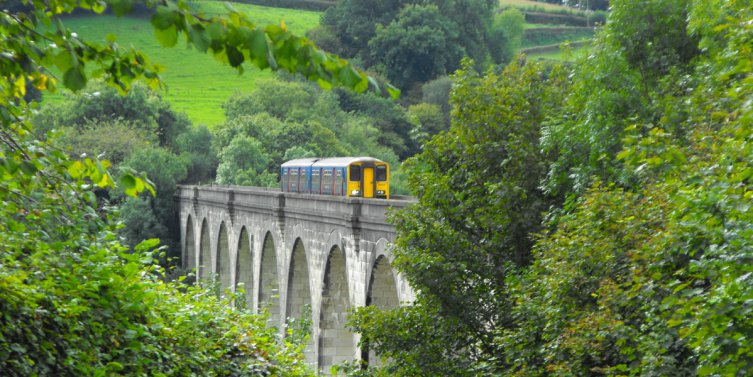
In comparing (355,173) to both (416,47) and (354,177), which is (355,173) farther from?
(416,47)

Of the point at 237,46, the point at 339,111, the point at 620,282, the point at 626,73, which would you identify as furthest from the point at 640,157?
the point at 339,111

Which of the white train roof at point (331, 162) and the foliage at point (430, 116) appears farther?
the foliage at point (430, 116)

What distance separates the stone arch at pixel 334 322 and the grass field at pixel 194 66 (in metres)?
52.6

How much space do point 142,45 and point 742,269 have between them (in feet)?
290

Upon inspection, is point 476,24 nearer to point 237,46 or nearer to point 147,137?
point 147,137

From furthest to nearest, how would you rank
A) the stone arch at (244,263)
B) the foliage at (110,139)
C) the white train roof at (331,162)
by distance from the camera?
1. the foliage at (110,139)
2. the stone arch at (244,263)
3. the white train roof at (331,162)

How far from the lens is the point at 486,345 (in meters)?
18.6

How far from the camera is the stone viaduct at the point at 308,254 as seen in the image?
28109mm

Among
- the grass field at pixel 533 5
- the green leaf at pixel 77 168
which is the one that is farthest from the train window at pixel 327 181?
the grass field at pixel 533 5

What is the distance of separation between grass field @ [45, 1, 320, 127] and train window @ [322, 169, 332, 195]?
46655mm

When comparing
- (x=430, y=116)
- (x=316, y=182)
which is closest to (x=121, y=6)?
(x=316, y=182)

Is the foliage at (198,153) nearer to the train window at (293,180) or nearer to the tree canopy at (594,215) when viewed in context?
the train window at (293,180)

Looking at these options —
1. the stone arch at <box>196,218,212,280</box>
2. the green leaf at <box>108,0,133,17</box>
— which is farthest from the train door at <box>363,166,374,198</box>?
the green leaf at <box>108,0,133,17</box>

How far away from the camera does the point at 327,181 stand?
38719 mm
